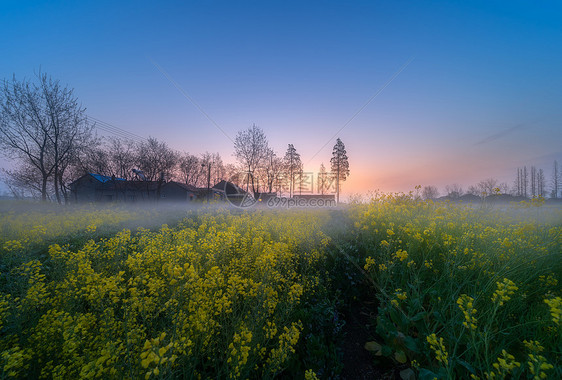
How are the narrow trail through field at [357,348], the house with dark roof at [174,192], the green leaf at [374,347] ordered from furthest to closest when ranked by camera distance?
the house with dark roof at [174,192], the green leaf at [374,347], the narrow trail through field at [357,348]

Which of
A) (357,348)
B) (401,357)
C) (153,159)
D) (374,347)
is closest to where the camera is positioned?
(401,357)

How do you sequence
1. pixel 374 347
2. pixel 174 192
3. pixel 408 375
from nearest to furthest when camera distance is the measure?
pixel 408 375, pixel 374 347, pixel 174 192

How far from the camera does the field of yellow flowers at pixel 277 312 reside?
4.92ft

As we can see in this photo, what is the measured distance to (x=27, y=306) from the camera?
1.92 meters

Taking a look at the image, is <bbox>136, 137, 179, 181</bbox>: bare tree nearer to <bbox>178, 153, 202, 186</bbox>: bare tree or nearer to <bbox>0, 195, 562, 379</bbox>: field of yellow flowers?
<bbox>178, 153, 202, 186</bbox>: bare tree

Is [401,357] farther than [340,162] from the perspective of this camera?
No

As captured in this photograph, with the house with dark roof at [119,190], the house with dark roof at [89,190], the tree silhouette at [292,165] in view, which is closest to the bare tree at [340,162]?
the tree silhouette at [292,165]

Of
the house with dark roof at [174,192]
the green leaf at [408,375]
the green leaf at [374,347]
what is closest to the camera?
the green leaf at [408,375]

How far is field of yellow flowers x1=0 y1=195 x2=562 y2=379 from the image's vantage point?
59.0 inches

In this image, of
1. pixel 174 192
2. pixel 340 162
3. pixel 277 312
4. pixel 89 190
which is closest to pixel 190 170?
pixel 174 192

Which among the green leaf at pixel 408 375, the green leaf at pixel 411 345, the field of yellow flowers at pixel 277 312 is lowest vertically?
the green leaf at pixel 408 375

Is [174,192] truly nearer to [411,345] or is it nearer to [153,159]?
[153,159]

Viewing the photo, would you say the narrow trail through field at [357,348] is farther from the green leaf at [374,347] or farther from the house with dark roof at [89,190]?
the house with dark roof at [89,190]

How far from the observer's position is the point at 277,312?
94.7 inches
